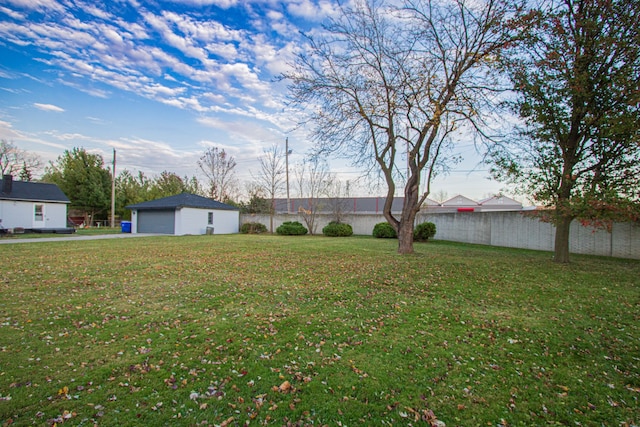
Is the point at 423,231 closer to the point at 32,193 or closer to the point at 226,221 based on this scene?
the point at 226,221

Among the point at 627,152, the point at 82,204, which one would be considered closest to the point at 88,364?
the point at 627,152

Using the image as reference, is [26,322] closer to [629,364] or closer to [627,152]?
[629,364]

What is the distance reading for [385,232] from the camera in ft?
64.2

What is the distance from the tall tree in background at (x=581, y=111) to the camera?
7.60 m

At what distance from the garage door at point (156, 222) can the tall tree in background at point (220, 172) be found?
907 cm

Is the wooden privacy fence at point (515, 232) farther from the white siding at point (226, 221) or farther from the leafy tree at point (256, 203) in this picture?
the white siding at point (226, 221)

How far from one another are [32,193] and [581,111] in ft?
97.6

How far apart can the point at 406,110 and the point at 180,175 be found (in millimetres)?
30841

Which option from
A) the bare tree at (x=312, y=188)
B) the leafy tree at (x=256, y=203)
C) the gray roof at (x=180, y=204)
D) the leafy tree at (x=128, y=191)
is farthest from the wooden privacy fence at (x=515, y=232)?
the leafy tree at (x=128, y=191)

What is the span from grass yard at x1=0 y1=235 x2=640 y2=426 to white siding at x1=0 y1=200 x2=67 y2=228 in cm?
1880

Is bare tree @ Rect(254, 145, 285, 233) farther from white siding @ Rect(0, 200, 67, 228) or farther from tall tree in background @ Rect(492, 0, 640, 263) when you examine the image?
tall tree in background @ Rect(492, 0, 640, 263)

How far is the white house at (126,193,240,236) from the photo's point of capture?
70.2 ft

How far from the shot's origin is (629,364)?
3.15 metres

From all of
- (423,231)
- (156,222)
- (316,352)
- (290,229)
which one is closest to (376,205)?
(290,229)
